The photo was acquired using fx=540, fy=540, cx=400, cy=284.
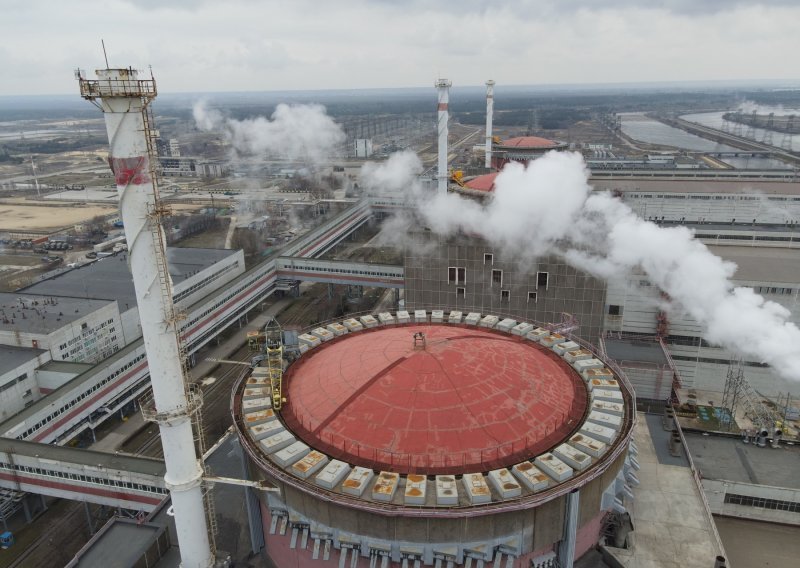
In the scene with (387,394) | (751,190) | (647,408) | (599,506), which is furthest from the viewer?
(751,190)

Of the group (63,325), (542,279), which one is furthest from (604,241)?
(63,325)

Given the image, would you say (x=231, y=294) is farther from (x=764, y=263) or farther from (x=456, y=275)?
(x=764, y=263)

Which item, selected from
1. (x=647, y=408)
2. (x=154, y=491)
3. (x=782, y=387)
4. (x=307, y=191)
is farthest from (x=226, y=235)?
(x=782, y=387)

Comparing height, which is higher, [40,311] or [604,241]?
[604,241]

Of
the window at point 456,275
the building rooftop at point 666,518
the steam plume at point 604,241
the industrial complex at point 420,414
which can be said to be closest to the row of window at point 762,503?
the industrial complex at point 420,414

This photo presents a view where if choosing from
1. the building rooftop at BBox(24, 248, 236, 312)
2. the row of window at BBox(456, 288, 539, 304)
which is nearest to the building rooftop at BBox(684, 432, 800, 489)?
the row of window at BBox(456, 288, 539, 304)

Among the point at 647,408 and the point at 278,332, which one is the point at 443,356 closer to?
the point at 278,332
